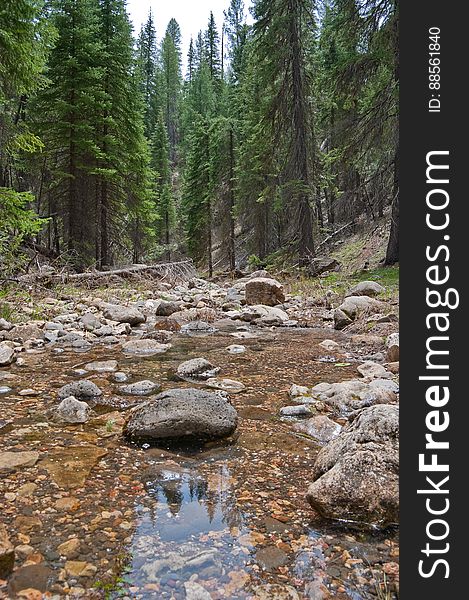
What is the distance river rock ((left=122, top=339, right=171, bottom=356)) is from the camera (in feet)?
22.1

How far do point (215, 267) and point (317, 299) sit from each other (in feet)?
62.4

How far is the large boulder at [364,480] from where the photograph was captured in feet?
7.24

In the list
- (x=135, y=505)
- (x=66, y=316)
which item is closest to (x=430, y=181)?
(x=135, y=505)

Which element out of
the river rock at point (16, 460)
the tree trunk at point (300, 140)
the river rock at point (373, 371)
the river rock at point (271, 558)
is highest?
the tree trunk at point (300, 140)

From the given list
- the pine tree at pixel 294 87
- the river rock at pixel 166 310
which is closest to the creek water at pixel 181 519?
the river rock at pixel 166 310

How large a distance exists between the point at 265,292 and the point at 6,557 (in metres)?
10.3

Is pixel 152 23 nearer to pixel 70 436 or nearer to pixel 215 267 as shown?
pixel 215 267

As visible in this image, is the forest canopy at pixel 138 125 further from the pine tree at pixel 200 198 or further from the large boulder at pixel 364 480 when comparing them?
the large boulder at pixel 364 480

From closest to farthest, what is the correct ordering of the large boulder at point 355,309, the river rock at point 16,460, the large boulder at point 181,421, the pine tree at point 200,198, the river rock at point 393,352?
the river rock at point 16,460
the large boulder at point 181,421
the river rock at point 393,352
the large boulder at point 355,309
the pine tree at point 200,198

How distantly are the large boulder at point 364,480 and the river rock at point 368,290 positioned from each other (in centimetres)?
797

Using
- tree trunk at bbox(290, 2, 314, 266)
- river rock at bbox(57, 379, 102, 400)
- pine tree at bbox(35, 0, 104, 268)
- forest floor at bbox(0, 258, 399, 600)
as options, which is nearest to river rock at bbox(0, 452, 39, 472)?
forest floor at bbox(0, 258, 399, 600)

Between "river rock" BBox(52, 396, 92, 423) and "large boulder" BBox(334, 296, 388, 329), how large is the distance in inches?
231

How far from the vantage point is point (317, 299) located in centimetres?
1120

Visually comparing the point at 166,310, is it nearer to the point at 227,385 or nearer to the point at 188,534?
the point at 227,385
